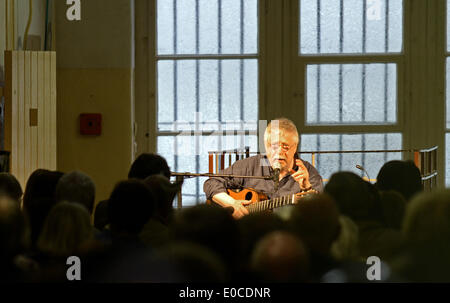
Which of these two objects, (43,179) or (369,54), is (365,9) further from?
(43,179)

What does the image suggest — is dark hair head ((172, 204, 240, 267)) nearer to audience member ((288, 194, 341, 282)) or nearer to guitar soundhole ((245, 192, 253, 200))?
audience member ((288, 194, 341, 282))

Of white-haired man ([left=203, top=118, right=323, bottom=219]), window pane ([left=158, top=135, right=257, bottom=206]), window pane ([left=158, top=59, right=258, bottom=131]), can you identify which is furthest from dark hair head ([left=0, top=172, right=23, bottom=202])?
window pane ([left=158, top=59, right=258, bottom=131])

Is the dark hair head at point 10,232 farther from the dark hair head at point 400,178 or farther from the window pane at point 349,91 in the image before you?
the window pane at point 349,91

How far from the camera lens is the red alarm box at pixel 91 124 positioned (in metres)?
4.97

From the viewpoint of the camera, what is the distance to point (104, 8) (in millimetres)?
4941

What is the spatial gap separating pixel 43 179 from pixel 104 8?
4377 mm

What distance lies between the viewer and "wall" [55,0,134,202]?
4.94m

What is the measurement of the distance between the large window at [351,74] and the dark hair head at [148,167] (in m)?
4.52

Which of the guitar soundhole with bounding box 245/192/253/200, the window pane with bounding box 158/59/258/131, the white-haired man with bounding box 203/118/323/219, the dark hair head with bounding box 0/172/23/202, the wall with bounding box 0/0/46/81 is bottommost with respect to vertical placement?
the guitar soundhole with bounding box 245/192/253/200

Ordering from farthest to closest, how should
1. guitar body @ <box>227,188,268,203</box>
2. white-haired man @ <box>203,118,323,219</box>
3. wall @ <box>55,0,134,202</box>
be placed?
1. wall @ <box>55,0,134,202</box>
2. guitar body @ <box>227,188,268,203</box>
3. white-haired man @ <box>203,118,323,219</box>

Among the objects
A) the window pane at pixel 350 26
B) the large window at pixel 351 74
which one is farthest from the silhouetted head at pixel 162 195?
the window pane at pixel 350 26

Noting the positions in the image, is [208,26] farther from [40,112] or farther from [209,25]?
[40,112]

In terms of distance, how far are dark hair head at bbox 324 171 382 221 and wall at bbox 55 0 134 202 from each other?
439 cm

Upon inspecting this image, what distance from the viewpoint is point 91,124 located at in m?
4.97
